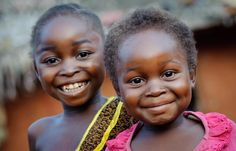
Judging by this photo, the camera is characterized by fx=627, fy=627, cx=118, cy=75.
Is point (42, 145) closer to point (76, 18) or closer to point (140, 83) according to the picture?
point (76, 18)

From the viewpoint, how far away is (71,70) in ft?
10.2

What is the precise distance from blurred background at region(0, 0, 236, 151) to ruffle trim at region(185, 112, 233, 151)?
183 inches

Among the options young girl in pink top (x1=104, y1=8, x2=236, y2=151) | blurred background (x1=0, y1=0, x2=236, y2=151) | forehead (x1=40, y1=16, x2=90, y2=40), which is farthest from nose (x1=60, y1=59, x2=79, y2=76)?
blurred background (x1=0, y1=0, x2=236, y2=151)

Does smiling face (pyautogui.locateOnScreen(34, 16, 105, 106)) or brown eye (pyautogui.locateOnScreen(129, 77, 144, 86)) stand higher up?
smiling face (pyautogui.locateOnScreen(34, 16, 105, 106))

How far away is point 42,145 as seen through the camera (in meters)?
3.40

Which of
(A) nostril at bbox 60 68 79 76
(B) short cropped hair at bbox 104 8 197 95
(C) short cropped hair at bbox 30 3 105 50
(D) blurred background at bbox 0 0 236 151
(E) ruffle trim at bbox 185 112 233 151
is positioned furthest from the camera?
(D) blurred background at bbox 0 0 236 151

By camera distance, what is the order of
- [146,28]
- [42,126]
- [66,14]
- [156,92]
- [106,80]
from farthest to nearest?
[106,80], [42,126], [66,14], [146,28], [156,92]

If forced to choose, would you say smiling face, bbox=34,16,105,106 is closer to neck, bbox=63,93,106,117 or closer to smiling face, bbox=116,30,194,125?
neck, bbox=63,93,106,117

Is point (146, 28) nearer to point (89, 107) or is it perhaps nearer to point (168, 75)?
point (168, 75)

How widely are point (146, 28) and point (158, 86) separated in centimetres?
27

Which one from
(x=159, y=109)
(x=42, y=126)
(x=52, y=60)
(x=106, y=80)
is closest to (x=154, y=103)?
(x=159, y=109)

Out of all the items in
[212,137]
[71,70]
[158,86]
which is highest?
[71,70]

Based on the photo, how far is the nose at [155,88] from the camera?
256cm

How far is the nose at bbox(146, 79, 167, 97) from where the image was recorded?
101 inches
